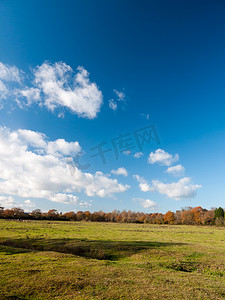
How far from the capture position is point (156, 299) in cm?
1174

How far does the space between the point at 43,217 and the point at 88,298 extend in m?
155

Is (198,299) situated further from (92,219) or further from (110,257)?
(92,219)

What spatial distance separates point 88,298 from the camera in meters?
11.6

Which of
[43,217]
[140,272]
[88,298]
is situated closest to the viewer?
[88,298]

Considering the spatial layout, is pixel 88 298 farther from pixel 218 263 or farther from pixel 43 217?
pixel 43 217

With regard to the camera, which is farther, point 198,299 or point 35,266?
point 35,266

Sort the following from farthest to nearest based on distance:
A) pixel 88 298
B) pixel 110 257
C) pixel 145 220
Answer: pixel 145 220 < pixel 110 257 < pixel 88 298

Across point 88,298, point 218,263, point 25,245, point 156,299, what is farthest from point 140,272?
point 25,245

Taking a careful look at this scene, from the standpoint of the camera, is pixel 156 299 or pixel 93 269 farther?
pixel 93 269

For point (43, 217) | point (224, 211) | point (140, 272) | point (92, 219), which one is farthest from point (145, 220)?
point (140, 272)

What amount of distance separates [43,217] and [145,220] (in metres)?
87.5

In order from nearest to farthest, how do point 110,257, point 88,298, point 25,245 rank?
point 88,298 → point 110,257 → point 25,245

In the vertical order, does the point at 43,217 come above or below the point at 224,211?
below

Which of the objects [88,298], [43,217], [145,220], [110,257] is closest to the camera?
[88,298]
